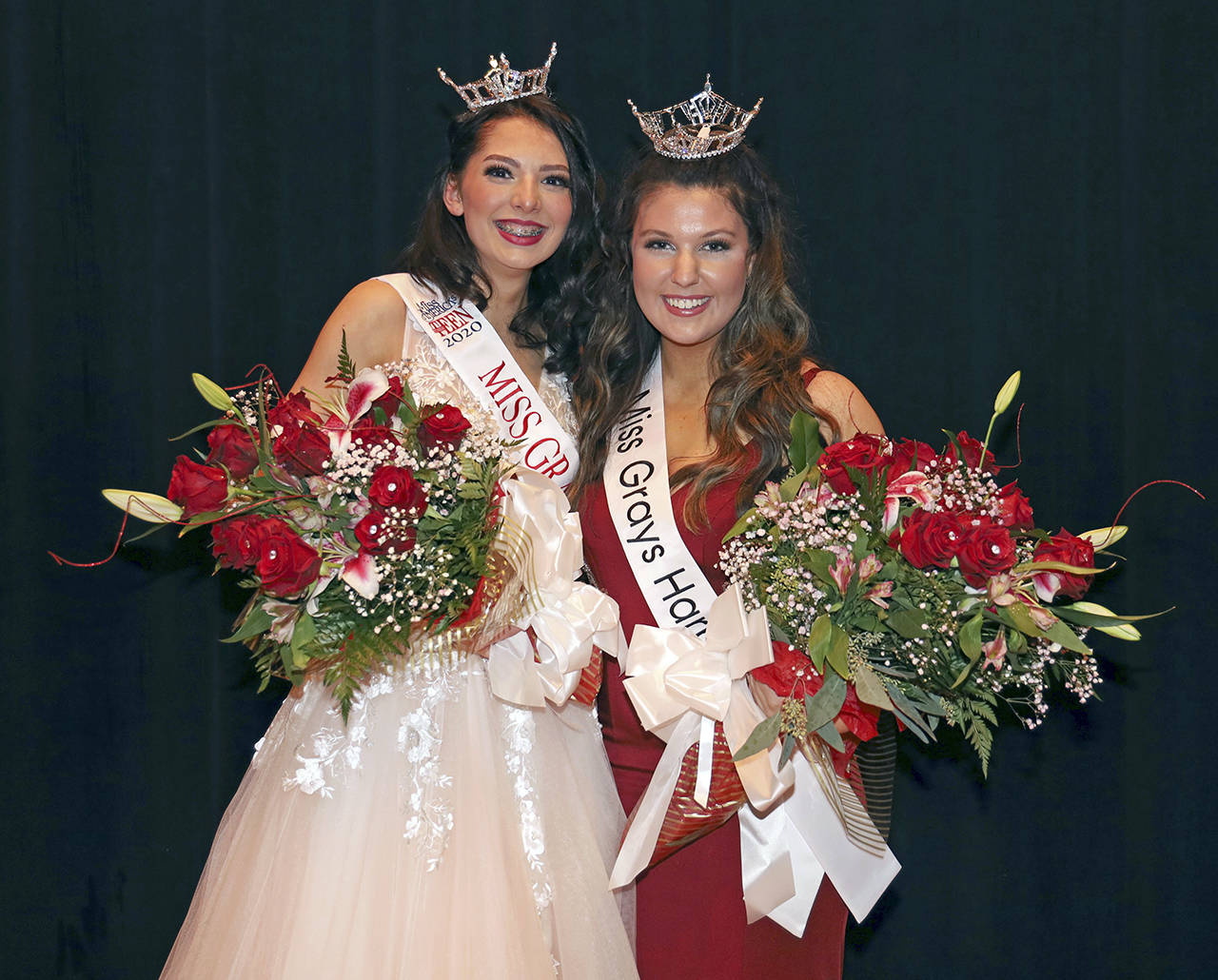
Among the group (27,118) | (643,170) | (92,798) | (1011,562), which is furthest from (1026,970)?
(27,118)

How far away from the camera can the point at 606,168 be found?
2.46 meters

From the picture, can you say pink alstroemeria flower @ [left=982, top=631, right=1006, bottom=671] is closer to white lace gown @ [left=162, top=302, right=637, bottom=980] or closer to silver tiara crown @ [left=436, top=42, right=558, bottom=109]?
white lace gown @ [left=162, top=302, right=637, bottom=980]

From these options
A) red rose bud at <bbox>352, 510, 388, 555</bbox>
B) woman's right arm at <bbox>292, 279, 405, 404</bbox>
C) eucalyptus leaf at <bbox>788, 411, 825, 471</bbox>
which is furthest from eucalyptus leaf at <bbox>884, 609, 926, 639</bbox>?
woman's right arm at <bbox>292, 279, 405, 404</bbox>

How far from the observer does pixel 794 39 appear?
7.99 feet

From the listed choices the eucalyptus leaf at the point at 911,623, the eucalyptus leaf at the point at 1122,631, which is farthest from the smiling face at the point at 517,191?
the eucalyptus leaf at the point at 1122,631

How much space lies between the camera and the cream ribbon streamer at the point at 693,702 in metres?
1.64

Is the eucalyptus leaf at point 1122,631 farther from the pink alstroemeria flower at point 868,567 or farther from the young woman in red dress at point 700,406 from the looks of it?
the young woman in red dress at point 700,406

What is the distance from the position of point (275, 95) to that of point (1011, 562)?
5.84ft

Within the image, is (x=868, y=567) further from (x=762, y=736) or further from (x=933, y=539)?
(x=762, y=736)

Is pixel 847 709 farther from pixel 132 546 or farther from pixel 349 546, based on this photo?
pixel 132 546

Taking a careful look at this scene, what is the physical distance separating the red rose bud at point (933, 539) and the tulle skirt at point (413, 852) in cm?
59

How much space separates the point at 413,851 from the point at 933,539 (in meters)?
0.79

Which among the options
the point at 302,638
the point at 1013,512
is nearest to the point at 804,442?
the point at 1013,512

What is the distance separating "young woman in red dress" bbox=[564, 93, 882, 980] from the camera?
1794 millimetres
